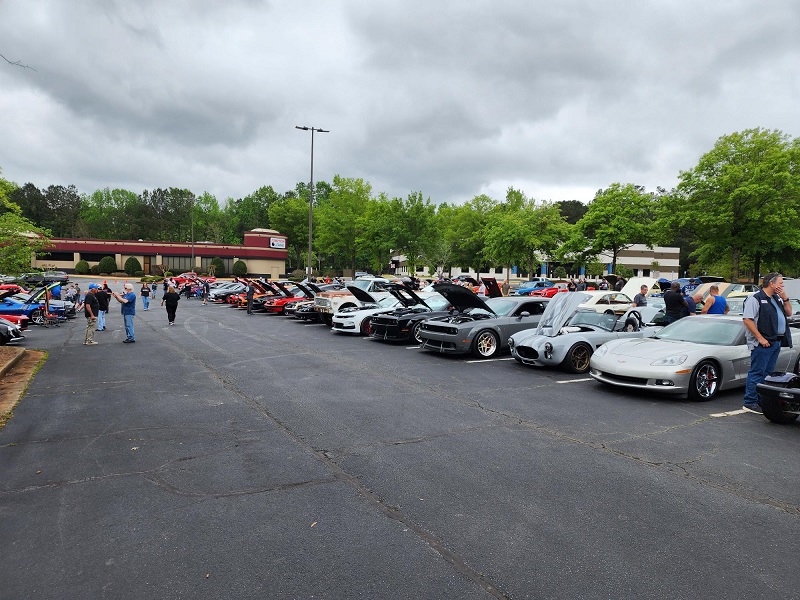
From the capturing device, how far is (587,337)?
32.9 feet

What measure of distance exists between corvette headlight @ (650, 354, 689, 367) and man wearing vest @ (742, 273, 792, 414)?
0.87 metres

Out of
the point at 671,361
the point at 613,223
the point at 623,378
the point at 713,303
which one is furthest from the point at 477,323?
the point at 613,223

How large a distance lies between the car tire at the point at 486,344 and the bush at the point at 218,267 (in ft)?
199

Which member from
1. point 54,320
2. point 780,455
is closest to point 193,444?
point 780,455

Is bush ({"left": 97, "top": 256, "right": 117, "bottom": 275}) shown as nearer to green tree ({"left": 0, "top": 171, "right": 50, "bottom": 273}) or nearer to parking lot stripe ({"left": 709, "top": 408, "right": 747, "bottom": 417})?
green tree ({"left": 0, "top": 171, "right": 50, "bottom": 273})

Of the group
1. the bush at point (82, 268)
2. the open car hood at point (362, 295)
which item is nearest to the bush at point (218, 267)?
the bush at point (82, 268)

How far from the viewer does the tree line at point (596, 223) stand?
31922 millimetres

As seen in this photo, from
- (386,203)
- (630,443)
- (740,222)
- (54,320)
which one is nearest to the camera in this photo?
(630,443)

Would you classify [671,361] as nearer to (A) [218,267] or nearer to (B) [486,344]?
(B) [486,344]

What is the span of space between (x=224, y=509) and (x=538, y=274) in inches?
3102

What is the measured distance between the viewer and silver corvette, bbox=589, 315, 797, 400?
763 centimetres

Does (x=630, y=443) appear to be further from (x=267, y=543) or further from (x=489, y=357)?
(x=489, y=357)

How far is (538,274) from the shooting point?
79.4 m

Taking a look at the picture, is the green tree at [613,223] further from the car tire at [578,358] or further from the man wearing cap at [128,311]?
the man wearing cap at [128,311]
